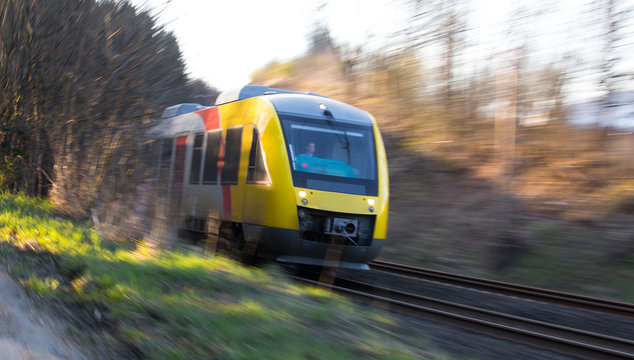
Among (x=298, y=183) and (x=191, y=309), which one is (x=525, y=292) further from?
(x=191, y=309)

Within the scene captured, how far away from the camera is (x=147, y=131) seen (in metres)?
10.2

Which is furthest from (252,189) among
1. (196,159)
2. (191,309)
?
(191,309)

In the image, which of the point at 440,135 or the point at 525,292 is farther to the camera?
the point at 440,135

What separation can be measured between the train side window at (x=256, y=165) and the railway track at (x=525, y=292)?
12.2 ft

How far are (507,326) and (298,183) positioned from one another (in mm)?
3485

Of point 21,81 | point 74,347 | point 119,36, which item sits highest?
point 119,36

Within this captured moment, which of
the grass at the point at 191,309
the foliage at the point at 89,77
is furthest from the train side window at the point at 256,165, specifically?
the foliage at the point at 89,77

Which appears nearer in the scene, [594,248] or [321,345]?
[321,345]

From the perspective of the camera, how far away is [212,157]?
1058 centimetres

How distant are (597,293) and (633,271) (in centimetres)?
76

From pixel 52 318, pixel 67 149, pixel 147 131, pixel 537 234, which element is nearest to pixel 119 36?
pixel 147 131

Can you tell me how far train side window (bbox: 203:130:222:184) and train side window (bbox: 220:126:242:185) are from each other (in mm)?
384

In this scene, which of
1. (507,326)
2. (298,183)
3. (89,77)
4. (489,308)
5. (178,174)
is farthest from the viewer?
(178,174)

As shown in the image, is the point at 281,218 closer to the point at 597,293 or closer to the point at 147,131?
the point at 147,131
